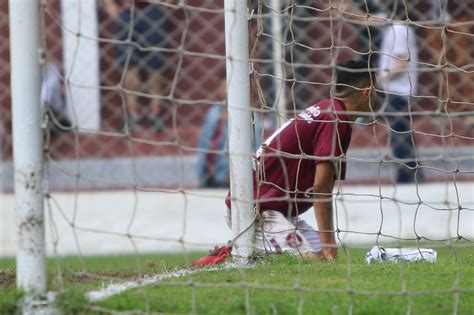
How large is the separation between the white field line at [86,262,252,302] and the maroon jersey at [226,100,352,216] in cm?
73

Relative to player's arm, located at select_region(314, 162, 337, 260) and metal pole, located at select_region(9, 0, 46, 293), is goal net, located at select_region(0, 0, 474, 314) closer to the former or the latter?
player's arm, located at select_region(314, 162, 337, 260)

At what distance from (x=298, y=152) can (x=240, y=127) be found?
80 cm

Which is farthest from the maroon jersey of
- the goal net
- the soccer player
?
the goal net

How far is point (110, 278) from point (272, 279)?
712mm

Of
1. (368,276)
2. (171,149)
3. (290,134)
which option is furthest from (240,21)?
(171,149)

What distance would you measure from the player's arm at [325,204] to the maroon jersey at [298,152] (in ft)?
0.18

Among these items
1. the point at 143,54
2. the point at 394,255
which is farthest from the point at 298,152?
the point at 143,54

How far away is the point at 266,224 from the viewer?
6633 millimetres

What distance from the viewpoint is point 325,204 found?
6.63m

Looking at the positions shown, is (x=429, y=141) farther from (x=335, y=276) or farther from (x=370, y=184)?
(x=335, y=276)

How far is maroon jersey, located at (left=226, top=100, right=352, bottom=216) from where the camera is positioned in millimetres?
6543

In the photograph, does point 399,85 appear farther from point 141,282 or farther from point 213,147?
point 141,282

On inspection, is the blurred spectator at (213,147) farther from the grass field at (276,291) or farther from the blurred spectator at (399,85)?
the grass field at (276,291)

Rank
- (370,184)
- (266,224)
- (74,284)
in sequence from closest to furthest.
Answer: (74,284), (266,224), (370,184)
